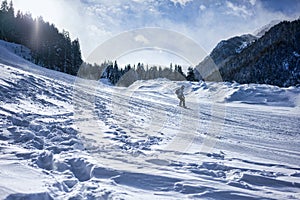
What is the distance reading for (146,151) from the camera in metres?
5.57

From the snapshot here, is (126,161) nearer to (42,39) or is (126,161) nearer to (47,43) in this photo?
(47,43)

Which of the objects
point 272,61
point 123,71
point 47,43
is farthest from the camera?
point 123,71

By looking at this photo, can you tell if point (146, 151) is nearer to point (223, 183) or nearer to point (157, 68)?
point (223, 183)

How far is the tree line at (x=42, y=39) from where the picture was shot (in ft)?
264

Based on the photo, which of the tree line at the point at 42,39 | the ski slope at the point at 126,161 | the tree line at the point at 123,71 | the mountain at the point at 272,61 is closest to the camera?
the ski slope at the point at 126,161

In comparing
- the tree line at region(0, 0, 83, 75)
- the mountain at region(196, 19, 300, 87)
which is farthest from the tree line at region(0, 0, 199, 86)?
the mountain at region(196, 19, 300, 87)

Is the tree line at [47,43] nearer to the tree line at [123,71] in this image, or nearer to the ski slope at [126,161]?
the tree line at [123,71]

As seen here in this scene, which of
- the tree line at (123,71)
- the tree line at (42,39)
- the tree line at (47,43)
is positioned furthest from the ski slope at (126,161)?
the tree line at (123,71)

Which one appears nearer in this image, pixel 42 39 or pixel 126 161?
pixel 126 161

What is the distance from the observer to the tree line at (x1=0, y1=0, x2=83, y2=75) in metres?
80.4

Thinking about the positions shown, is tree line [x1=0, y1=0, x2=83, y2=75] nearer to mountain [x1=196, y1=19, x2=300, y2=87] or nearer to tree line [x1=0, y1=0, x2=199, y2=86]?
tree line [x1=0, y1=0, x2=199, y2=86]

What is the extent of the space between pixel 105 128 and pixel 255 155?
14.4ft

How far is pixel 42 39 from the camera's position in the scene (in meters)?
86.8

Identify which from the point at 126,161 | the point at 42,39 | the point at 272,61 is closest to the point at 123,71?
the point at 42,39
